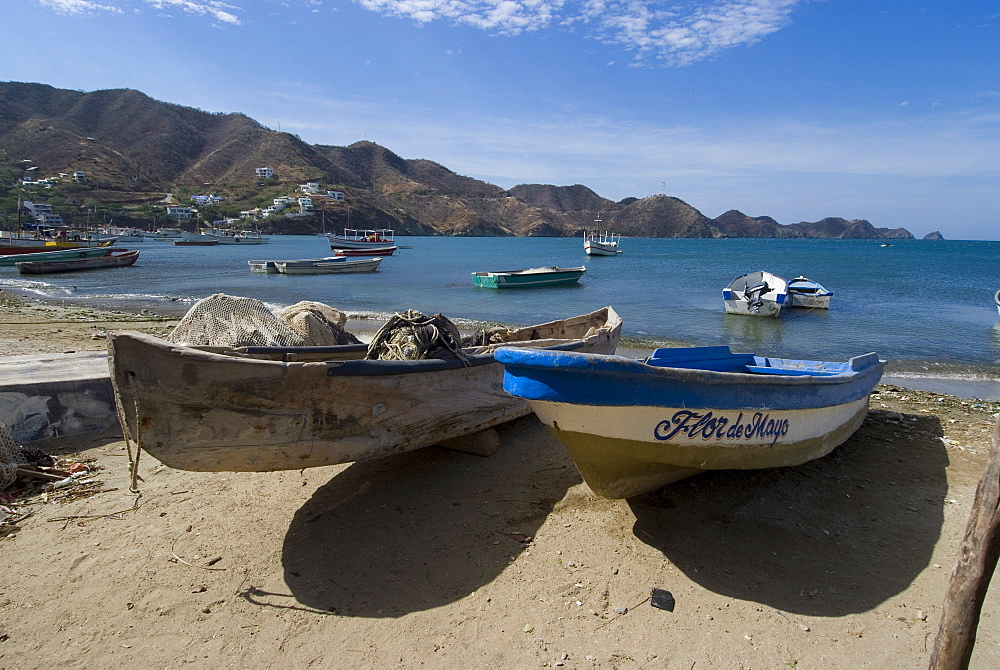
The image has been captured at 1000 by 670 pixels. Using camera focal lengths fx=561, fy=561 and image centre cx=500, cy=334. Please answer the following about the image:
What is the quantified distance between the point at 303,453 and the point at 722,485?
3602 mm

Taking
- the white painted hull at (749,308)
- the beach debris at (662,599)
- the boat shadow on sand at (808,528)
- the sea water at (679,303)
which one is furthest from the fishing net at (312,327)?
the white painted hull at (749,308)

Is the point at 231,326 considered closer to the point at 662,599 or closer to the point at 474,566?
the point at 474,566

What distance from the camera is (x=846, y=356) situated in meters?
13.8

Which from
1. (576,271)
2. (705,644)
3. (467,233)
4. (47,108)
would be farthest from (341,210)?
(705,644)

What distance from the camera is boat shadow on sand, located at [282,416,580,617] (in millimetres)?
3672

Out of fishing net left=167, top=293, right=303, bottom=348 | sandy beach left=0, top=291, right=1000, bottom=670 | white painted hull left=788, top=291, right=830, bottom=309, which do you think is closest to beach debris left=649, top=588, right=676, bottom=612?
sandy beach left=0, top=291, right=1000, bottom=670

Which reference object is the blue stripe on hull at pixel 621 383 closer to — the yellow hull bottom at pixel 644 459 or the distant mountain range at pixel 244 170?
the yellow hull bottom at pixel 644 459

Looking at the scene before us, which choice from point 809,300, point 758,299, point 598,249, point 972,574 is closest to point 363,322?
point 758,299

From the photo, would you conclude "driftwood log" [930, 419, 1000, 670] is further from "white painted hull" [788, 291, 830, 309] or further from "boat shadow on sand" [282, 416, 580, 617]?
"white painted hull" [788, 291, 830, 309]

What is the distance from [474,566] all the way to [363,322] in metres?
15.4

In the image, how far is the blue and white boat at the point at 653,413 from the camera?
3.79m

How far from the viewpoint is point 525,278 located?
95.0ft

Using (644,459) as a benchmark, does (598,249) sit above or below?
above

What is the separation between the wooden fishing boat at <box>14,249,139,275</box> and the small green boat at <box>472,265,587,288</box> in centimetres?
2335
